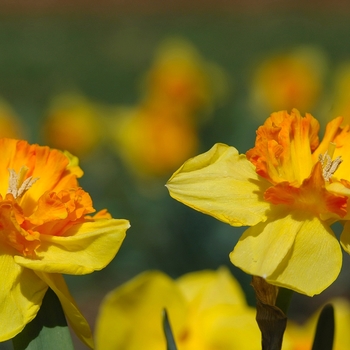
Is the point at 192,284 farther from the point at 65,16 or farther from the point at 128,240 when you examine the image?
the point at 65,16

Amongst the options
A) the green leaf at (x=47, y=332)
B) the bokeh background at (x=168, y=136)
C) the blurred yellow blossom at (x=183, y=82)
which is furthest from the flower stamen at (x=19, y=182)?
the blurred yellow blossom at (x=183, y=82)

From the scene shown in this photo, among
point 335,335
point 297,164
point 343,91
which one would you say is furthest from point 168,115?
point 297,164

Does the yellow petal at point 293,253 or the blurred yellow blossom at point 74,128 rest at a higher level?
the yellow petal at point 293,253

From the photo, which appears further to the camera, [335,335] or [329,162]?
[335,335]

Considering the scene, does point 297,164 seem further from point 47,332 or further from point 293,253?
point 47,332

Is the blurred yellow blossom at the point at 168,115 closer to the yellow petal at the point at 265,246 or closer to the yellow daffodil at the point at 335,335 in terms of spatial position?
the yellow daffodil at the point at 335,335

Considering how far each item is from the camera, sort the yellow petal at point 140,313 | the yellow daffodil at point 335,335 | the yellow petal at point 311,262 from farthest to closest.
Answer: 1. the yellow daffodil at point 335,335
2. the yellow petal at point 140,313
3. the yellow petal at point 311,262

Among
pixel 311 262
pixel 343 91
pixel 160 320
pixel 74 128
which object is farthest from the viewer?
pixel 74 128

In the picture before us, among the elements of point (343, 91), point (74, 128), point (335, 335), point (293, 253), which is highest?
point (293, 253)
